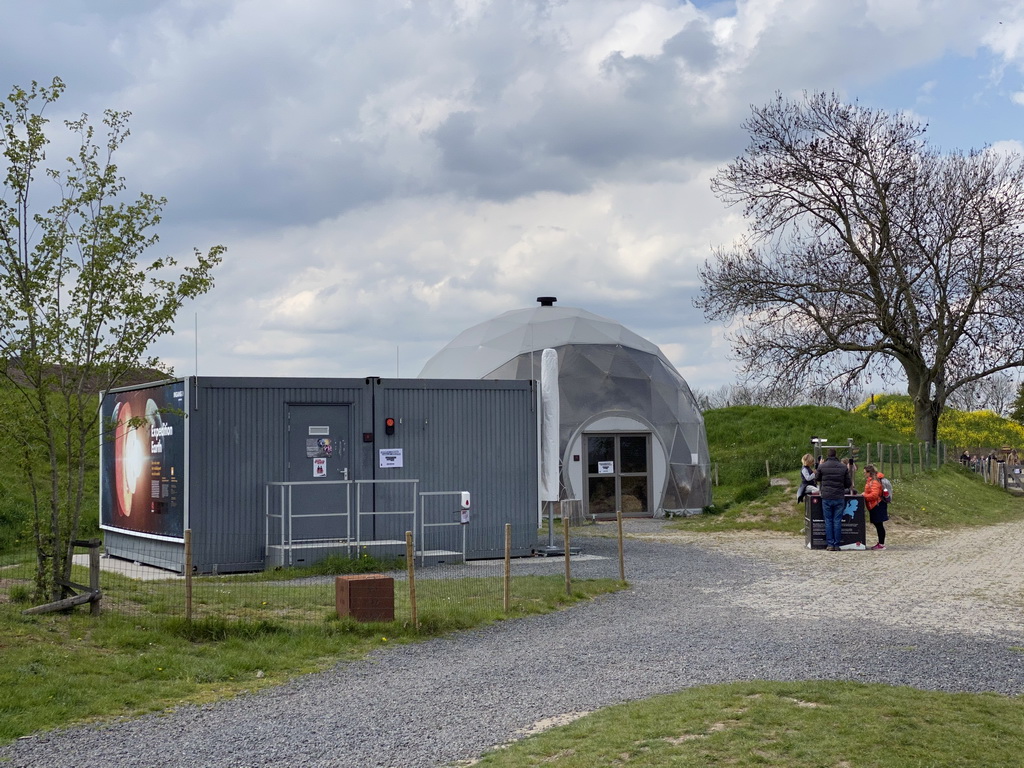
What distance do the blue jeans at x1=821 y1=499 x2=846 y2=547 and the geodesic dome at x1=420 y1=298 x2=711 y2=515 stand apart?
25.2ft

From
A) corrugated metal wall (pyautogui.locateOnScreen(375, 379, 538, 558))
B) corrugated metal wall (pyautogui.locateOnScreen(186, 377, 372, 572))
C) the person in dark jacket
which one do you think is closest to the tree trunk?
the person in dark jacket

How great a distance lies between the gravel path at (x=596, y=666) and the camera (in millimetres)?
6984

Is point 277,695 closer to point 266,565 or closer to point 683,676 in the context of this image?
point 683,676

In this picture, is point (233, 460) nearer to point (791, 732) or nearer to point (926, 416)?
point (791, 732)

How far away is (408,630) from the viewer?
1098 cm

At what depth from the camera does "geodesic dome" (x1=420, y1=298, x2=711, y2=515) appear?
88.1 feet

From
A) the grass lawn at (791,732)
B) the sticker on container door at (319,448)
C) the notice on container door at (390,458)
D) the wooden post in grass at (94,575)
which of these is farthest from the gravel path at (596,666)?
the sticker on container door at (319,448)

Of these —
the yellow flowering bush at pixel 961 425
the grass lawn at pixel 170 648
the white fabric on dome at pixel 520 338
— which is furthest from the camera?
the yellow flowering bush at pixel 961 425

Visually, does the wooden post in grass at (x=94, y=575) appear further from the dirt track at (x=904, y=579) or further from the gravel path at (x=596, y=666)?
the dirt track at (x=904, y=579)

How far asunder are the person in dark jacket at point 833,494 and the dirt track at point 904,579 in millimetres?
403

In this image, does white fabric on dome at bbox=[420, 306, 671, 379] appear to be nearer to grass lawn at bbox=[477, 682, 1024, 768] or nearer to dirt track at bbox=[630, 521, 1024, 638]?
dirt track at bbox=[630, 521, 1024, 638]

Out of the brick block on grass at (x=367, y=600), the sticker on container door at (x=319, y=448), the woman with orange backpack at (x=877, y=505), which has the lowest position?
the brick block on grass at (x=367, y=600)

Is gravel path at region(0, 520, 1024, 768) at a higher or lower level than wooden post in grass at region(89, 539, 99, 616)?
lower

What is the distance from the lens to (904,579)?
15.4m
